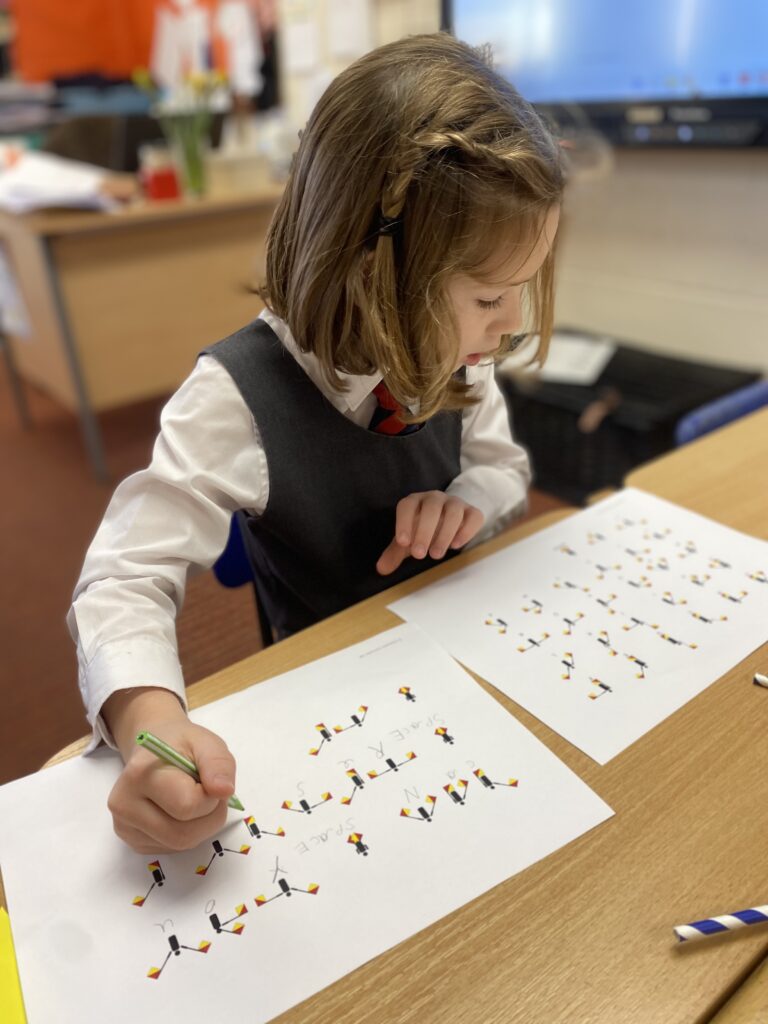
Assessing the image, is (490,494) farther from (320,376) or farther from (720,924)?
(720,924)

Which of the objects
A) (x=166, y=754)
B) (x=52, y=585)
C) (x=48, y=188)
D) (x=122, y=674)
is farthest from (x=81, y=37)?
(x=166, y=754)

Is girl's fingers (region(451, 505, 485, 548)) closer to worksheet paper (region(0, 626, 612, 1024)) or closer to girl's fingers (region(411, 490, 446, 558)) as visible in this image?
girl's fingers (region(411, 490, 446, 558))

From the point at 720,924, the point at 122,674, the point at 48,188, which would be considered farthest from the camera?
the point at 48,188

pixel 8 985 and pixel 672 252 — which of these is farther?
pixel 672 252

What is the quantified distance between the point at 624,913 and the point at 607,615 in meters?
0.29

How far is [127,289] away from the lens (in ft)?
7.80

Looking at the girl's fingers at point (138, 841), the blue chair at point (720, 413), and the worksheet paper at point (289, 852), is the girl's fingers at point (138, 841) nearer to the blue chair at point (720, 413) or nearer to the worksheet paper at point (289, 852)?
the worksheet paper at point (289, 852)

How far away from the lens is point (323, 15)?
292cm

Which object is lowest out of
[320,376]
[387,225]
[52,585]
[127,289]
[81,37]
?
[52,585]

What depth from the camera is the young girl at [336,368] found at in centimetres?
58

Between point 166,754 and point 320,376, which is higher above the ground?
point 320,376

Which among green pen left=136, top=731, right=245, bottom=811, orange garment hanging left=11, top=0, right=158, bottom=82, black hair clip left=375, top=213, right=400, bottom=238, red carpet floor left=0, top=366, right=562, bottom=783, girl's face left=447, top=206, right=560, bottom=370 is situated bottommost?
red carpet floor left=0, top=366, right=562, bottom=783

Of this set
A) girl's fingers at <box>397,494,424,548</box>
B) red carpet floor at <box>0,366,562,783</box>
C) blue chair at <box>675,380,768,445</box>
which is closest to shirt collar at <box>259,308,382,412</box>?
girl's fingers at <box>397,494,424,548</box>

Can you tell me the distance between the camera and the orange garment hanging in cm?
383
